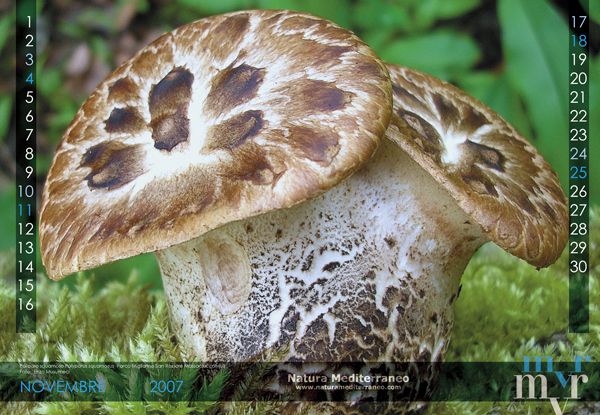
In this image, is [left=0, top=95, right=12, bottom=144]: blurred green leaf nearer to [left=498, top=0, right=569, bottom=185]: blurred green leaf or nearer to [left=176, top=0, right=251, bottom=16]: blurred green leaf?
[left=176, top=0, right=251, bottom=16]: blurred green leaf

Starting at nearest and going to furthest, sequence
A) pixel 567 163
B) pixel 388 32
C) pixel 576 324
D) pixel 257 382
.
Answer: pixel 257 382, pixel 576 324, pixel 567 163, pixel 388 32

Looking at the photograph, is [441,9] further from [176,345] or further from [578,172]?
[176,345]

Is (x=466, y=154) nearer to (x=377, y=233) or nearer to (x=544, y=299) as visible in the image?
(x=377, y=233)

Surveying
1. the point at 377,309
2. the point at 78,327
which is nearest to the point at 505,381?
the point at 377,309
